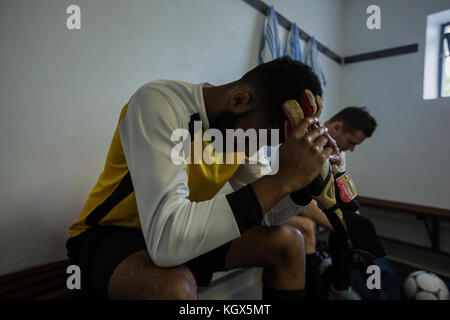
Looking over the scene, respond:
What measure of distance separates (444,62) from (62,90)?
243 cm

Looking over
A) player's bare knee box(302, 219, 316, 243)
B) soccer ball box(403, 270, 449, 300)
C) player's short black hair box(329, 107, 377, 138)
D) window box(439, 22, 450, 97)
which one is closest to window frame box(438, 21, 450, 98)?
window box(439, 22, 450, 97)

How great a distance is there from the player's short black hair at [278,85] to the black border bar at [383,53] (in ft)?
6.14

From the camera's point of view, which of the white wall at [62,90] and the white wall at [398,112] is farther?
the white wall at [398,112]

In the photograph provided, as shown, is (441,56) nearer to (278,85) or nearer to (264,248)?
(278,85)

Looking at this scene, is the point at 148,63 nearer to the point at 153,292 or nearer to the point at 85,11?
the point at 85,11

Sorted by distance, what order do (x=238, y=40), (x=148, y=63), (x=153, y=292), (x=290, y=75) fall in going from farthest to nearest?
(x=238, y=40)
(x=148, y=63)
(x=290, y=75)
(x=153, y=292)

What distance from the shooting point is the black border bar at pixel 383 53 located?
1.89 meters

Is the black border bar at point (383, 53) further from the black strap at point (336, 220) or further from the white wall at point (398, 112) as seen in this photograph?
the black strap at point (336, 220)

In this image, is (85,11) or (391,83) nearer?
(85,11)

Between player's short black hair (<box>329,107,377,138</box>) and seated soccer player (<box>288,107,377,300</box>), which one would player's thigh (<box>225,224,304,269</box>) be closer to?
seated soccer player (<box>288,107,377,300</box>)

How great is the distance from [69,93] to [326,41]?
204cm

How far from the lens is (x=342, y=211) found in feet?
2.06

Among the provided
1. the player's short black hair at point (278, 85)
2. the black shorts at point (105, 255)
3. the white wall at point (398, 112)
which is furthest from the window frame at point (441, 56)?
the black shorts at point (105, 255)
